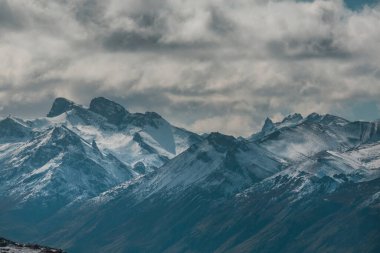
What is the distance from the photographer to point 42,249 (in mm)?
196750

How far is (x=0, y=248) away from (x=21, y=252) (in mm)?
7451

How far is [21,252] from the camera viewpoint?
18775 centimetres

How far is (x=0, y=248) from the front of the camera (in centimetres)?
19288

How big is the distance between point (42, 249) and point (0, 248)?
30.1ft

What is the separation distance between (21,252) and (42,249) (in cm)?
947
